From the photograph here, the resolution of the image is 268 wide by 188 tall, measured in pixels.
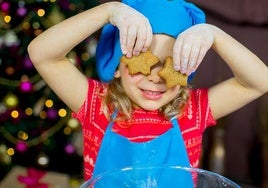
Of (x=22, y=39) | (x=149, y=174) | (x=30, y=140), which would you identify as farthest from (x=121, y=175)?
(x=30, y=140)

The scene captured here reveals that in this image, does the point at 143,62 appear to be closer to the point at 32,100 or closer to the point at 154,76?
the point at 154,76

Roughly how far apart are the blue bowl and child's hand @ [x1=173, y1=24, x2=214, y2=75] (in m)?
0.18

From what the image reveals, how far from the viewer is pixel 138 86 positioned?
3.05 feet

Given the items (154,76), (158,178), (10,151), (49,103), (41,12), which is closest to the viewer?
(158,178)

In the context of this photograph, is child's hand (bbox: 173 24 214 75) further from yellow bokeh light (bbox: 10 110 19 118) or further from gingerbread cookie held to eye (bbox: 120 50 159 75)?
yellow bokeh light (bbox: 10 110 19 118)

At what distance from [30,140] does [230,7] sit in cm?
103

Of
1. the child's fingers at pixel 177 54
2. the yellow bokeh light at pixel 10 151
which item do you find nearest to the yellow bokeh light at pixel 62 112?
the yellow bokeh light at pixel 10 151

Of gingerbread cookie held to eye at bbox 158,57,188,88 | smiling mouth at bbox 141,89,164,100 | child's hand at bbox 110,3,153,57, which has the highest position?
child's hand at bbox 110,3,153,57

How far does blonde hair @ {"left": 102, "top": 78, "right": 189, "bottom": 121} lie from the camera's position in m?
0.99

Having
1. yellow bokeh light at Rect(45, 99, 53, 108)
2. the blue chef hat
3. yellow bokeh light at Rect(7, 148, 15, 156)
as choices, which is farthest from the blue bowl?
yellow bokeh light at Rect(7, 148, 15, 156)

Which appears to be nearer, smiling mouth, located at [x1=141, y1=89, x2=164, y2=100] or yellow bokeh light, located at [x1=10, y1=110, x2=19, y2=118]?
smiling mouth, located at [x1=141, y1=89, x2=164, y2=100]

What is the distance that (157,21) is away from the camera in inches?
35.8

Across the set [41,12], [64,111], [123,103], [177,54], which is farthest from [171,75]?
[64,111]

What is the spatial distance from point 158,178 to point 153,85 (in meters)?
0.19
